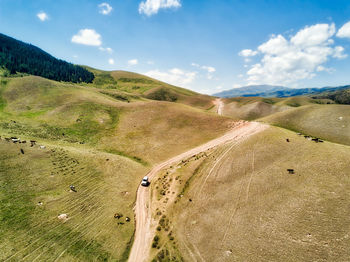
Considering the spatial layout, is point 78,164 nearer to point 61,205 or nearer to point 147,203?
point 61,205

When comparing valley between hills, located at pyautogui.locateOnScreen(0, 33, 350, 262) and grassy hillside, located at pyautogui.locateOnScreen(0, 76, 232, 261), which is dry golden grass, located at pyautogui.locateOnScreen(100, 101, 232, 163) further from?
valley between hills, located at pyautogui.locateOnScreen(0, 33, 350, 262)

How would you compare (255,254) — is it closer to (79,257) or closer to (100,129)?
(79,257)

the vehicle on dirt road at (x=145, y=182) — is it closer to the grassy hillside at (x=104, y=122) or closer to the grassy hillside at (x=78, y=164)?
the grassy hillside at (x=78, y=164)

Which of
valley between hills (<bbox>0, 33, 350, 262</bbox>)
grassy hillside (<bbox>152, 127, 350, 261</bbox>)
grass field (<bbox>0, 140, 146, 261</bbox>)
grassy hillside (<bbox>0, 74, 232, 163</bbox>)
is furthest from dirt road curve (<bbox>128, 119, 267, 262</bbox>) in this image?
grassy hillside (<bbox>0, 74, 232, 163</bbox>)

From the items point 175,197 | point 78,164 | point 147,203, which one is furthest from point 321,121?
point 78,164

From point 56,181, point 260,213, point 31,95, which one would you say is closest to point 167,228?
point 260,213

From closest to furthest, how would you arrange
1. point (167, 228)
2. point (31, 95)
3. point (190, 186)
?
point (167, 228) < point (190, 186) < point (31, 95)

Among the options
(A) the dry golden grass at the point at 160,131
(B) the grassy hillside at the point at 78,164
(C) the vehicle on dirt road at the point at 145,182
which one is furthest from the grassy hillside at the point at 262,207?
(A) the dry golden grass at the point at 160,131
